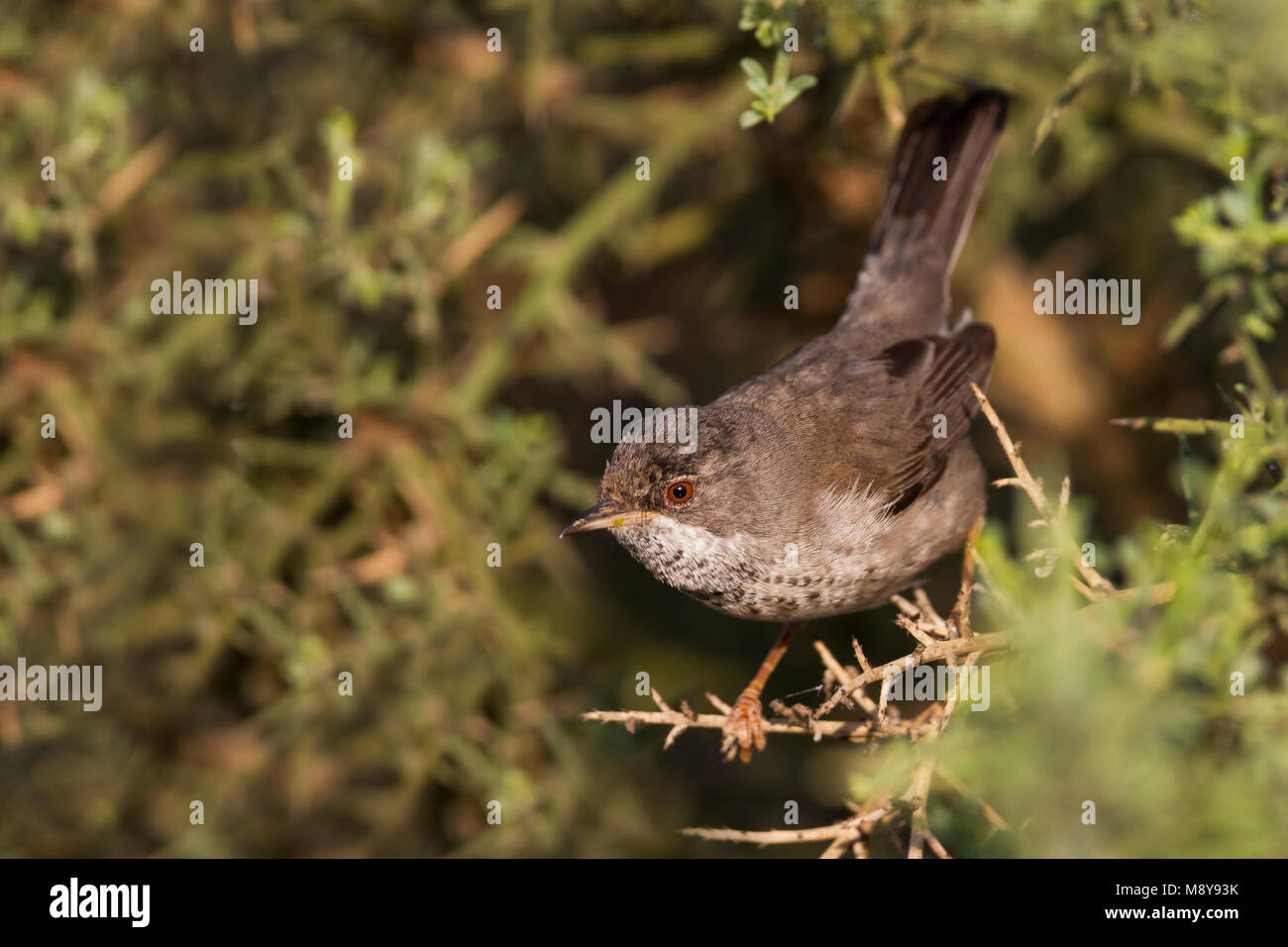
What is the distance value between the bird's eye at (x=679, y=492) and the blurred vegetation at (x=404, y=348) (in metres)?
1.02

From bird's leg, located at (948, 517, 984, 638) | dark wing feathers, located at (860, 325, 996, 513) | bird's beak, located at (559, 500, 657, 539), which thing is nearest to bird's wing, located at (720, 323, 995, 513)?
dark wing feathers, located at (860, 325, 996, 513)

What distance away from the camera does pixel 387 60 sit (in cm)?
495

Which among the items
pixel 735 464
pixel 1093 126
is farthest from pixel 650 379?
pixel 1093 126

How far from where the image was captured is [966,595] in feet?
8.41

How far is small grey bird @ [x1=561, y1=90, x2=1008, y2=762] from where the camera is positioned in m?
3.21

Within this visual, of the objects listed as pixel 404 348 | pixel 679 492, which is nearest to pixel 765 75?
pixel 679 492

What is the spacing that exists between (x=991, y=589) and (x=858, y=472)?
1348mm

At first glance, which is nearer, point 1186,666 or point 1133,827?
point 1133,827

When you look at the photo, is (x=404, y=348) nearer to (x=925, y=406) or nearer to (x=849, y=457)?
(x=849, y=457)

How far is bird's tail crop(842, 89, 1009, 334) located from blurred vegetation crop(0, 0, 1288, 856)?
0.56ft

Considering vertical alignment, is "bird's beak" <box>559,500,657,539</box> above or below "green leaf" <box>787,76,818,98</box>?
below

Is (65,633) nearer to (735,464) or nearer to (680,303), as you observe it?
(735,464)

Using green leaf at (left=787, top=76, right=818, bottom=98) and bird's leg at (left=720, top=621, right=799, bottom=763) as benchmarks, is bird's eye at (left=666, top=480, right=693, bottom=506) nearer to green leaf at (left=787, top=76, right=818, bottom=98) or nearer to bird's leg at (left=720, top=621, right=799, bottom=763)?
bird's leg at (left=720, top=621, right=799, bottom=763)

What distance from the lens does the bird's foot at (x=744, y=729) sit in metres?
3.24
